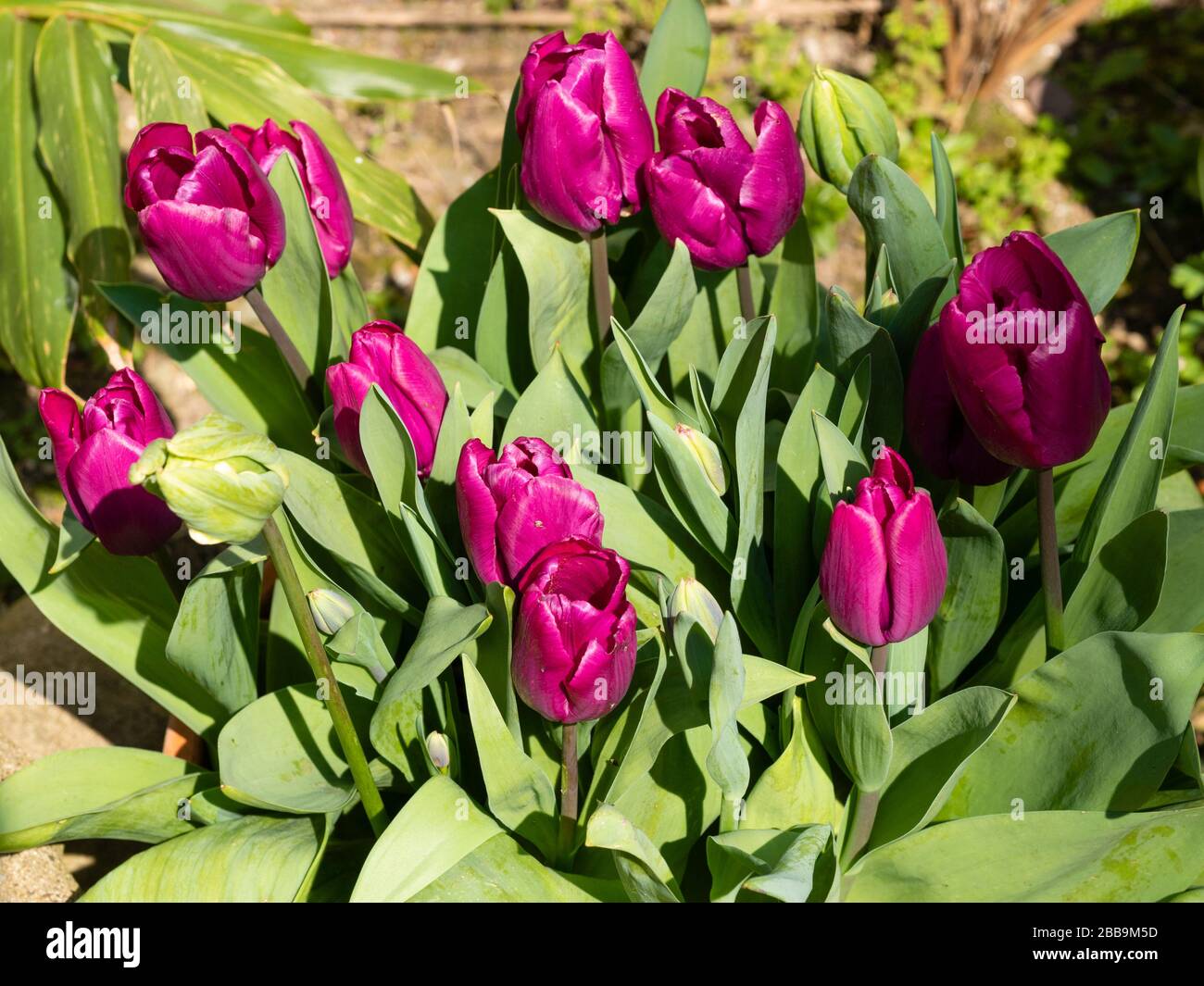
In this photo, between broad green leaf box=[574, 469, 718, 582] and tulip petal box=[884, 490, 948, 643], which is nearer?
tulip petal box=[884, 490, 948, 643]

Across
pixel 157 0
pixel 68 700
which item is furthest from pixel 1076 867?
pixel 157 0

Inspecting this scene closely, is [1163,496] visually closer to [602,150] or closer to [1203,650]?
[1203,650]

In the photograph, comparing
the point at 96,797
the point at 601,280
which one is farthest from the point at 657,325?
the point at 96,797

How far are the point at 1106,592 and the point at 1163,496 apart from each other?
0.28 metres

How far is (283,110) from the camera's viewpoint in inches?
57.6

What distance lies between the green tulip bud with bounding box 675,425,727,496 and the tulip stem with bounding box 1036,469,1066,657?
9.5 inches

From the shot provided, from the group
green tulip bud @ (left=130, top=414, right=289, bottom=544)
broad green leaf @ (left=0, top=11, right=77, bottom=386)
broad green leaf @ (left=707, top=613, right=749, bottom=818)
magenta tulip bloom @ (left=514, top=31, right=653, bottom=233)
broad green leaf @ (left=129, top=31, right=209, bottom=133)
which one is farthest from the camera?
broad green leaf @ (left=0, top=11, right=77, bottom=386)

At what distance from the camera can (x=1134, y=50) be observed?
8.63 ft

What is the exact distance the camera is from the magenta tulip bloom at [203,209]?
2.95 feet

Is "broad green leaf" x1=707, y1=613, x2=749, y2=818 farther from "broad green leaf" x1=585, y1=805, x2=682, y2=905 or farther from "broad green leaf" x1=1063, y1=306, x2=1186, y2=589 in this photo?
"broad green leaf" x1=1063, y1=306, x2=1186, y2=589

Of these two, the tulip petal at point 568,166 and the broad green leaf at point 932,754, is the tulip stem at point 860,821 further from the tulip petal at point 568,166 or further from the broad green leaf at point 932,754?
the tulip petal at point 568,166

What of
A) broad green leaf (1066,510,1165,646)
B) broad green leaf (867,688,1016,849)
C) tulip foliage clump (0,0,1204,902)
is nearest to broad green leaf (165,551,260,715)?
tulip foliage clump (0,0,1204,902)

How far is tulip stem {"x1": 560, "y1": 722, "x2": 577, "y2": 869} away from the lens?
87 centimetres

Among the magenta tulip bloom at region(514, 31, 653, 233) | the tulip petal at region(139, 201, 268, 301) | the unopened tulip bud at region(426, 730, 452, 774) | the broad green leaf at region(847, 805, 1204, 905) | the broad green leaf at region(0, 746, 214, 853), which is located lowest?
the broad green leaf at region(0, 746, 214, 853)
